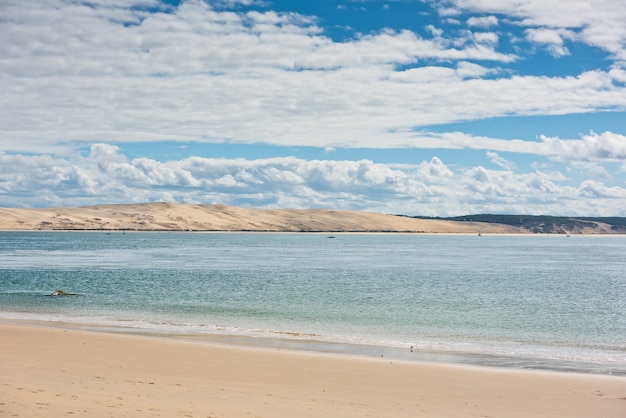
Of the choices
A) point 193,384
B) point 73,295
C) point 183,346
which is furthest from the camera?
point 73,295

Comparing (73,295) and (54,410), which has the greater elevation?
(54,410)

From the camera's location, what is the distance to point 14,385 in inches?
590

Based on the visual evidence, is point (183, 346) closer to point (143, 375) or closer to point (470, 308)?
point (143, 375)

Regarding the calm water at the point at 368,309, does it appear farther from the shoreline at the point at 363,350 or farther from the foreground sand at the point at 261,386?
the foreground sand at the point at 261,386

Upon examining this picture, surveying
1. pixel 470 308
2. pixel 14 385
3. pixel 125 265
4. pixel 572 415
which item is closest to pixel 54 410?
pixel 14 385

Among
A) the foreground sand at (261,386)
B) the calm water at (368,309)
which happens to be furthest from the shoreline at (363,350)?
the foreground sand at (261,386)

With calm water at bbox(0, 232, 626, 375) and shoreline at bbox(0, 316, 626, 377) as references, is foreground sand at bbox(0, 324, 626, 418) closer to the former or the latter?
shoreline at bbox(0, 316, 626, 377)

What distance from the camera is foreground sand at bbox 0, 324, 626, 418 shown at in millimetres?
13844

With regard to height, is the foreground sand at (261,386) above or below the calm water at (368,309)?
above

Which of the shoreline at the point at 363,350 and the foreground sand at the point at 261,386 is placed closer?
the foreground sand at the point at 261,386

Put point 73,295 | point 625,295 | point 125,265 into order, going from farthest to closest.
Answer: point 125,265 → point 625,295 → point 73,295

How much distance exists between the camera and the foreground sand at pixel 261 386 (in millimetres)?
13844

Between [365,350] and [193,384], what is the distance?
9107 millimetres

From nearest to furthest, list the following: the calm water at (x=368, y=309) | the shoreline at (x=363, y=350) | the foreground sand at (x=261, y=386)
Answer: the foreground sand at (x=261, y=386), the shoreline at (x=363, y=350), the calm water at (x=368, y=309)
